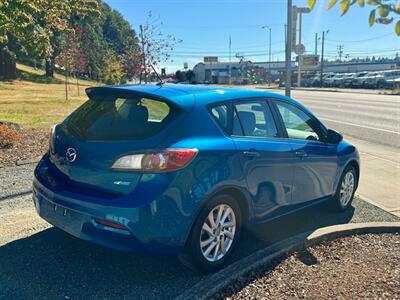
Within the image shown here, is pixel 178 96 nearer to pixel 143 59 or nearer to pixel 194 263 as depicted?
pixel 194 263

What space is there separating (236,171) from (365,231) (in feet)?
6.27

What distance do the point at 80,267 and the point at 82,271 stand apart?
0.25 ft

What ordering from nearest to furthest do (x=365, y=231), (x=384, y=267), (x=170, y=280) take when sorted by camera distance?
1. (x=170, y=280)
2. (x=384, y=267)
3. (x=365, y=231)

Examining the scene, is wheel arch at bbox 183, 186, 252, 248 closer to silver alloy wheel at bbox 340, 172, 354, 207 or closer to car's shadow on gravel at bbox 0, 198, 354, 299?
car's shadow on gravel at bbox 0, 198, 354, 299

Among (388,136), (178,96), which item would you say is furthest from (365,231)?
(388,136)

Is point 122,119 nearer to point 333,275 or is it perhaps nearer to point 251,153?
point 251,153

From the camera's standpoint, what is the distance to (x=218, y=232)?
3.54 meters

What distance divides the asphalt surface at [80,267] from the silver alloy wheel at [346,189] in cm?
76

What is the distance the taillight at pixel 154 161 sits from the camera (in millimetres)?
3062

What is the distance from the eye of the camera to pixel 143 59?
1866 cm

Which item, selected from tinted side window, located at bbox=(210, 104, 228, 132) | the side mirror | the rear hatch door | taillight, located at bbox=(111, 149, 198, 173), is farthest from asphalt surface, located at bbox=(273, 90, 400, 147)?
taillight, located at bbox=(111, 149, 198, 173)

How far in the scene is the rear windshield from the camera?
3.29 m

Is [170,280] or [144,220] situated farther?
[170,280]

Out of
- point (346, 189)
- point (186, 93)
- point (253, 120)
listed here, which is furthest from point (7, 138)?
point (346, 189)
